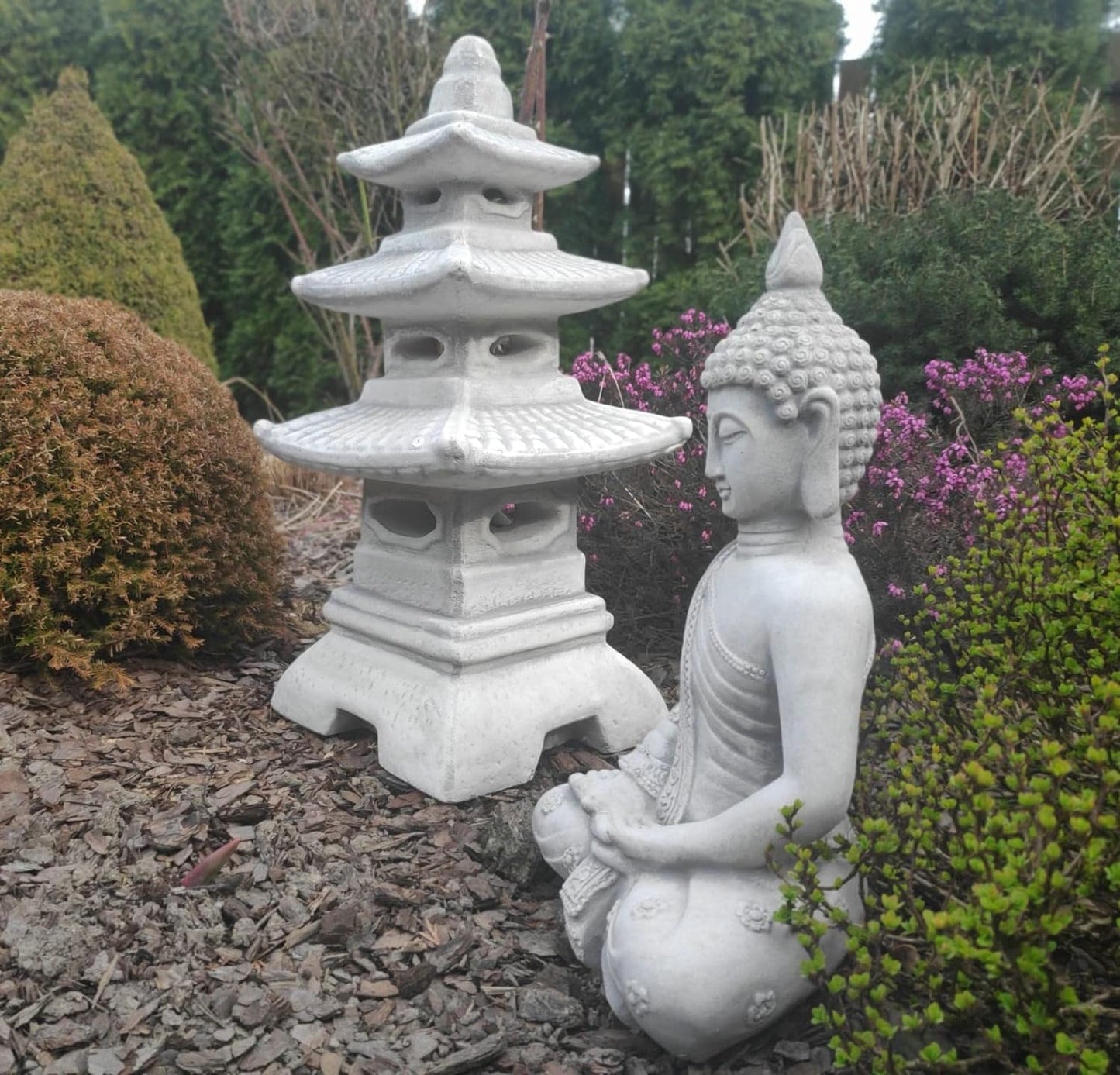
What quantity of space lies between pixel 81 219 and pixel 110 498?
4063mm

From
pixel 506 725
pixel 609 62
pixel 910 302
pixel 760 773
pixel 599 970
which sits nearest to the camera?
pixel 760 773

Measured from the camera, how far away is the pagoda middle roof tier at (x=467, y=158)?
285cm

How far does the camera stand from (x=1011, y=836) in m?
1.64

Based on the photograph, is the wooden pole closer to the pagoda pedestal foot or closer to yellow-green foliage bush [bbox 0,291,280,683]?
yellow-green foliage bush [bbox 0,291,280,683]

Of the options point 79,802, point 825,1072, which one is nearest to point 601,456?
point 825,1072

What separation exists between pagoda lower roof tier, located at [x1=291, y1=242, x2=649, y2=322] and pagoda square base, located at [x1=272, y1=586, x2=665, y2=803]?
946mm

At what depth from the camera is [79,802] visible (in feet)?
9.25

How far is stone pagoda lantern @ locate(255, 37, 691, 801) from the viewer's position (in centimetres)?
284

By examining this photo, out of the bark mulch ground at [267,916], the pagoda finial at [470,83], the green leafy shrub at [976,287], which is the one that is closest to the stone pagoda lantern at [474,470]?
the pagoda finial at [470,83]

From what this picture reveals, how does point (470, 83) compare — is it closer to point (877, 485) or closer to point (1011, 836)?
point (877, 485)

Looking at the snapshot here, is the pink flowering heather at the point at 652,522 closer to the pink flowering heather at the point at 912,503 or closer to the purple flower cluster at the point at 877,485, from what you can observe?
the purple flower cluster at the point at 877,485

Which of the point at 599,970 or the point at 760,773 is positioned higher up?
the point at 760,773

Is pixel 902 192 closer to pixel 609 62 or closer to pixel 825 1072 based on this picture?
pixel 609 62

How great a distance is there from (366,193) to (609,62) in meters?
2.22
